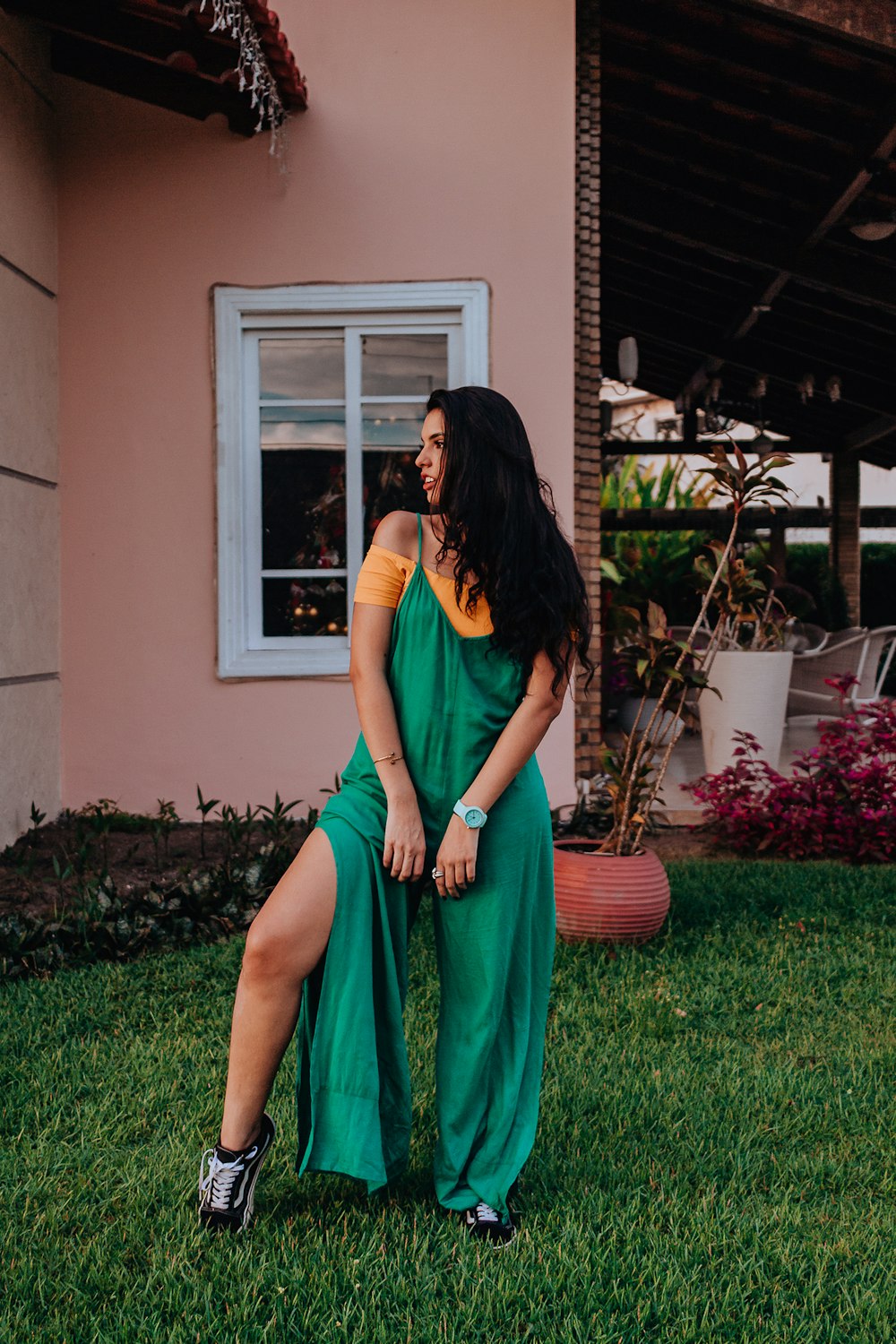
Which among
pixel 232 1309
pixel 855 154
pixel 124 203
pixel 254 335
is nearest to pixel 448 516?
pixel 232 1309

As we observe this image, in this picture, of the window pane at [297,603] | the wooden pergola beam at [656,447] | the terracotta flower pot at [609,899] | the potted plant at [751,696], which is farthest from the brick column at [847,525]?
the terracotta flower pot at [609,899]

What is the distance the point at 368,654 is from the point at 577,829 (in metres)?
3.37

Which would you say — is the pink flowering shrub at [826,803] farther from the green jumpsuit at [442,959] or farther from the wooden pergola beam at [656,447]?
the wooden pergola beam at [656,447]

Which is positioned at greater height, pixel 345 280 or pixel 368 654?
pixel 345 280

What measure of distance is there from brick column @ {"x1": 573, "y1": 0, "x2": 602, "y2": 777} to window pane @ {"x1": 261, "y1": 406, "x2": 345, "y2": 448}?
1216mm

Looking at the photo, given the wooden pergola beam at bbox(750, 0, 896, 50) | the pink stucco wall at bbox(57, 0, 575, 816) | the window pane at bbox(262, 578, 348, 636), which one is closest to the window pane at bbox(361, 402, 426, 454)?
the pink stucco wall at bbox(57, 0, 575, 816)

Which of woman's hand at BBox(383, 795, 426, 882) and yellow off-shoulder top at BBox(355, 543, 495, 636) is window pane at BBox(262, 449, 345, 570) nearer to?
yellow off-shoulder top at BBox(355, 543, 495, 636)

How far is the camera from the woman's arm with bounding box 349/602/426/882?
205cm

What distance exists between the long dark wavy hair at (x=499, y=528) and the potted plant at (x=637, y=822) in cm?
169

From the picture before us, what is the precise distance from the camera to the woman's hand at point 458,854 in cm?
208

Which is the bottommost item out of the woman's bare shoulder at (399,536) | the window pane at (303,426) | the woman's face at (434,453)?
the woman's bare shoulder at (399,536)

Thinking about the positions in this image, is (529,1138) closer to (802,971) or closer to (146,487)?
(802,971)

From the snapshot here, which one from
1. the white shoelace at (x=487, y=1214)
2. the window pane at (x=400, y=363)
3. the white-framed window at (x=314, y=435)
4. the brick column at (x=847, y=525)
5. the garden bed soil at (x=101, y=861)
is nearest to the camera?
the white shoelace at (x=487, y=1214)

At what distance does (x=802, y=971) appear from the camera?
3795 millimetres
